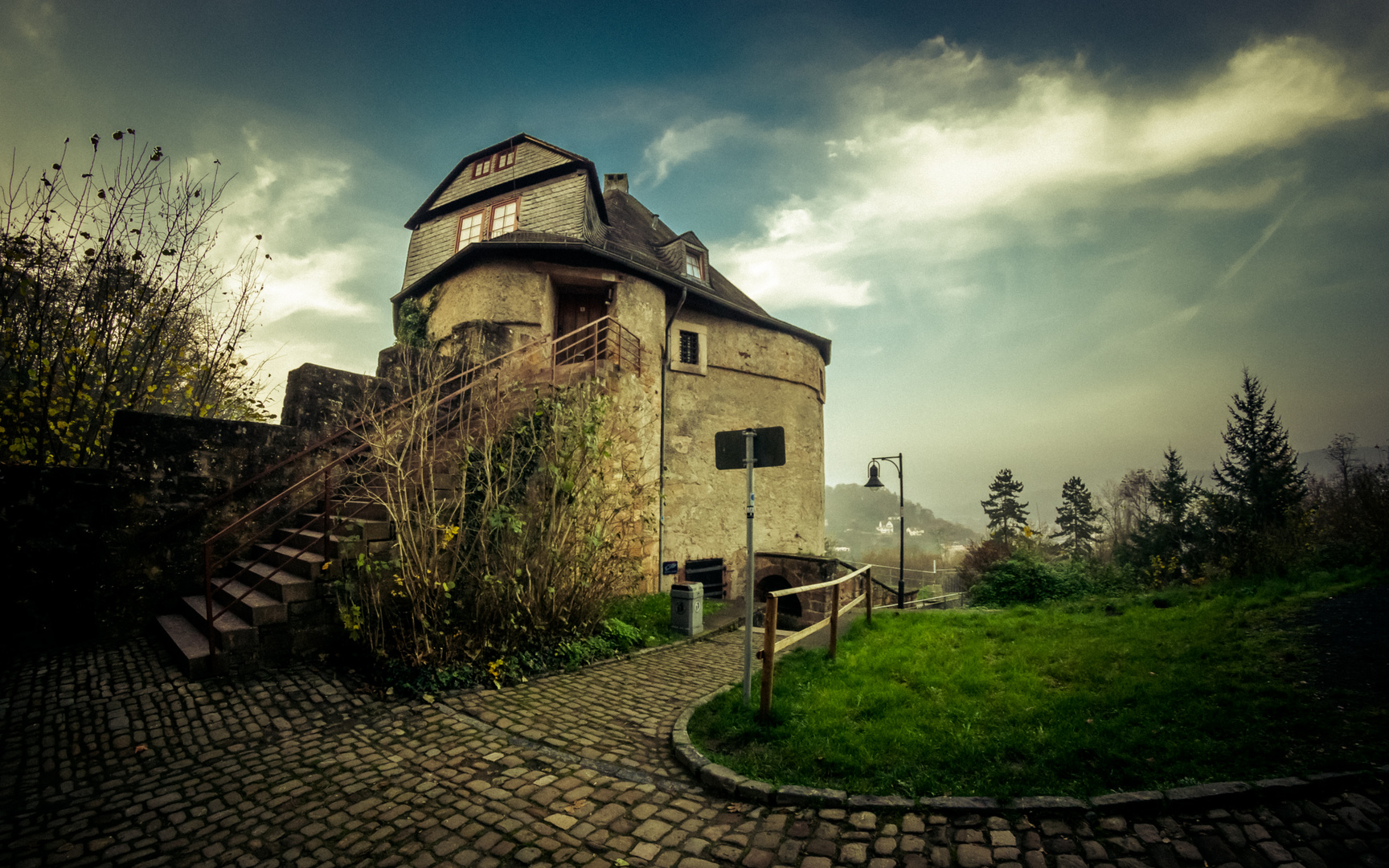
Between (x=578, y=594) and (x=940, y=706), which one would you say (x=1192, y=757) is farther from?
(x=578, y=594)

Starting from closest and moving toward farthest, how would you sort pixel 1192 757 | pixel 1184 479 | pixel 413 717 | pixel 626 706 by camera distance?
pixel 1192 757 < pixel 413 717 < pixel 626 706 < pixel 1184 479

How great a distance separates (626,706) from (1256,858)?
419 centimetres

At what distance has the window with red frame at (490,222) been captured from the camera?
13.6 meters

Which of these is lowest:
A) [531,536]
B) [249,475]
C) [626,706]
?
[626,706]

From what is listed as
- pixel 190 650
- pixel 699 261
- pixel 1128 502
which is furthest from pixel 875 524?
pixel 190 650

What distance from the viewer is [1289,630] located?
5176 millimetres

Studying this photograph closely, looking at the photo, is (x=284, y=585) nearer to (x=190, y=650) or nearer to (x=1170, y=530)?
(x=190, y=650)

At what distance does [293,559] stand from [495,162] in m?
12.4

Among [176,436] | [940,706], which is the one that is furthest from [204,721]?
[940,706]

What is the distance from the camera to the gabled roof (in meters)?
13.2

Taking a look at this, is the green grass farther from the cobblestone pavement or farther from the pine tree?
the pine tree

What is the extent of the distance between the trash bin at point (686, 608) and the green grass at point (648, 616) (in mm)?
129

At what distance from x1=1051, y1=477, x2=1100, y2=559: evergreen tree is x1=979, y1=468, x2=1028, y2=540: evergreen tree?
112 inches

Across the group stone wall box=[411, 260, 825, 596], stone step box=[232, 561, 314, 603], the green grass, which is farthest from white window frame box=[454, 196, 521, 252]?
stone step box=[232, 561, 314, 603]
